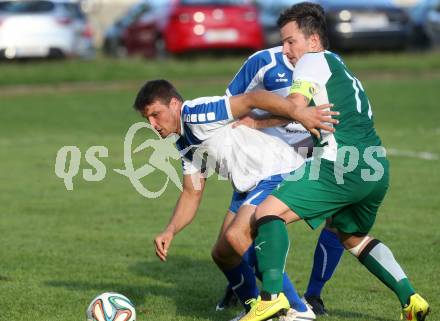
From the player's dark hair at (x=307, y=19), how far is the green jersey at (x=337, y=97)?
271mm

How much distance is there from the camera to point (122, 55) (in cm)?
2580

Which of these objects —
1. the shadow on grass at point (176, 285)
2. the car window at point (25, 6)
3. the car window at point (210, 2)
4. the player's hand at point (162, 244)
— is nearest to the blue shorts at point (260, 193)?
the player's hand at point (162, 244)

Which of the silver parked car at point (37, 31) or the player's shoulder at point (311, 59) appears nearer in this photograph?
the player's shoulder at point (311, 59)

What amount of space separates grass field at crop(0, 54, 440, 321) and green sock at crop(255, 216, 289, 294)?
3.22 ft

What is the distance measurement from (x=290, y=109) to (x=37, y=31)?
54.8ft

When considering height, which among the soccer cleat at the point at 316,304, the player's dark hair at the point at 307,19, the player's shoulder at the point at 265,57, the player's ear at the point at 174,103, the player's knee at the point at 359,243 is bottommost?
the soccer cleat at the point at 316,304

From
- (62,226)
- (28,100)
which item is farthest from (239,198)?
(28,100)

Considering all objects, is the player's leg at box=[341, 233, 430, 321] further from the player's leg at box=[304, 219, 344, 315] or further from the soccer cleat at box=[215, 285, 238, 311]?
the soccer cleat at box=[215, 285, 238, 311]

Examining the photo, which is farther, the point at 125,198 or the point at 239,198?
Result: the point at 125,198

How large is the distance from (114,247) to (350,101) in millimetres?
3525

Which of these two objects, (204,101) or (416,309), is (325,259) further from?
(204,101)

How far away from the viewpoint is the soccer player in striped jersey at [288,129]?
20.7 ft

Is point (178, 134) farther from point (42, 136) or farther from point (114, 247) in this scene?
point (42, 136)

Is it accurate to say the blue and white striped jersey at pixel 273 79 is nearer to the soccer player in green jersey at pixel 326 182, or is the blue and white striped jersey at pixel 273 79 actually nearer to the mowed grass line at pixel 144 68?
the soccer player in green jersey at pixel 326 182
